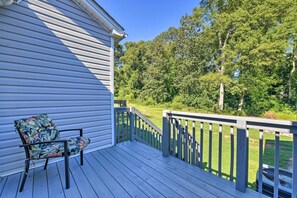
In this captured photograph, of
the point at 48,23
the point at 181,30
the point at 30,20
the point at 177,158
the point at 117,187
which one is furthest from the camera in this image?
the point at 181,30

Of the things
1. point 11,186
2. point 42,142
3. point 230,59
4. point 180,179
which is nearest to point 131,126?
point 180,179

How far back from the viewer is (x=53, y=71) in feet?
9.75

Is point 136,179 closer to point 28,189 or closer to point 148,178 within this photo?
point 148,178

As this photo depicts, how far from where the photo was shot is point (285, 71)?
1438 cm

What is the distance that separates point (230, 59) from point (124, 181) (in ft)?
42.6

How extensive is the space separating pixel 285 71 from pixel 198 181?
55.9 feet

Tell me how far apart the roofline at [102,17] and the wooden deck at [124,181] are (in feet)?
9.34

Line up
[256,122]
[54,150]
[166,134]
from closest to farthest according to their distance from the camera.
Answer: [256,122] → [54,150] → [166,134]

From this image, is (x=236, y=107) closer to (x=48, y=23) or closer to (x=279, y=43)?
(x=279, y=43)

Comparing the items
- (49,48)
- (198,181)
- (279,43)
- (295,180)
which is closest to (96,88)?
(49,48)

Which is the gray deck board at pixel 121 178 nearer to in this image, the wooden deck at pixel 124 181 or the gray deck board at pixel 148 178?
the wooden deck at pixel 124 181

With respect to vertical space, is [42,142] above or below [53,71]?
below

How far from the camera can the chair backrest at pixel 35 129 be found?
2203 millimetres

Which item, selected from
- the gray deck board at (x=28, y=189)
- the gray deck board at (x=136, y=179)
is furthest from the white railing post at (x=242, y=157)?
the gray deck board at (x=28, y=189)
